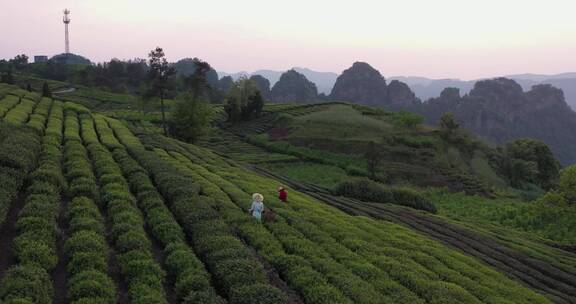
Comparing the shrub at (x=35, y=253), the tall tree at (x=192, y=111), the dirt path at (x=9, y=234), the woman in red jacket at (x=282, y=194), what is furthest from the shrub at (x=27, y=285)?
the tall tree at (x=192, y=111)

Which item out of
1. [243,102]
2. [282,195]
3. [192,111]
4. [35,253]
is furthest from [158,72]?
[35,253]

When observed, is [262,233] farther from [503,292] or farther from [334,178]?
[334,178]

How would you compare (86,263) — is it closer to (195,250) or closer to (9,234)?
(195,250)

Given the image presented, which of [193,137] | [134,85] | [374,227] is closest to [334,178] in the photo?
[193,137]

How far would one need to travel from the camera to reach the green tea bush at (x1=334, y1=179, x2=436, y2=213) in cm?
4647

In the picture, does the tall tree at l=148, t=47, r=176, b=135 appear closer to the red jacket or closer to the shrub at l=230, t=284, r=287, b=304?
the red jacket

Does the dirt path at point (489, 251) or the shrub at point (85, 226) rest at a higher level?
the shrub at point (85, 226)

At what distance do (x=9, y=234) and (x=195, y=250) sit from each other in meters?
7.15

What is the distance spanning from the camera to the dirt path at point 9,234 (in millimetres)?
15986

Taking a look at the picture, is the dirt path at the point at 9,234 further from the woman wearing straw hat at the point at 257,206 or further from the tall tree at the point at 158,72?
the tall tree at the point at 158,72

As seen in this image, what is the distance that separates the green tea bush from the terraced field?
13474 mm

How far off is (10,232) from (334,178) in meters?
56.2

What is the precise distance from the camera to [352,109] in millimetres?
121438

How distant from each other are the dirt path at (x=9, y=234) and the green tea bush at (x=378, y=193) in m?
30.4
